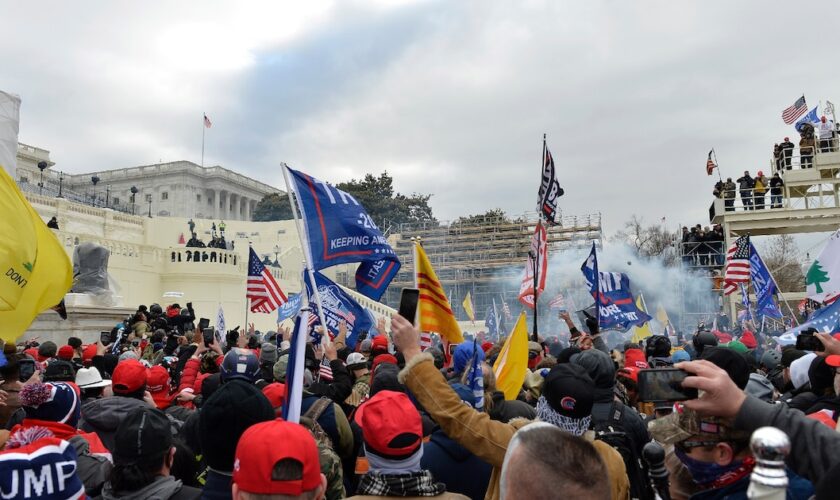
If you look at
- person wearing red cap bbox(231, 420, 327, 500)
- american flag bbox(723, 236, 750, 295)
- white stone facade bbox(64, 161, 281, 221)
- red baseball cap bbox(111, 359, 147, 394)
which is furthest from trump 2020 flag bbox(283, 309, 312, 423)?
white stone facade bbox(64, 161, 281, 221)

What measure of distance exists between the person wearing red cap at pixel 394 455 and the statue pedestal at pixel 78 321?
16982 mm

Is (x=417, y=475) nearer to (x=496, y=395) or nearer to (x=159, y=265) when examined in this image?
(x=496, y=395)

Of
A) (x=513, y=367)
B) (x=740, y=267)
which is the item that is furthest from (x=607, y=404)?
(x=740, y=267)

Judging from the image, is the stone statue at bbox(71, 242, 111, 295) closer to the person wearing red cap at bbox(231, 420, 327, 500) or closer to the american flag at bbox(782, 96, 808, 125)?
the person wearing red cap at bbox(231, 420, 327, 500)

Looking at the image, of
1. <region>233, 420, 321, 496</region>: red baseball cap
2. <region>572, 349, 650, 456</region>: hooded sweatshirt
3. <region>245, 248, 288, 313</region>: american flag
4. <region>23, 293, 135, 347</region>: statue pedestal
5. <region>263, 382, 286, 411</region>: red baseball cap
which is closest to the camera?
<region>233, 420, 321, 496</region>: red baseball cap

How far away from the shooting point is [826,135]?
28.9 meters

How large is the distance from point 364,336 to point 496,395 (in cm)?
819

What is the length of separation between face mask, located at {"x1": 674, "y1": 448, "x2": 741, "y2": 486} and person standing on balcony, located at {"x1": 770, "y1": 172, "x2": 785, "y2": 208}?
30.1 m

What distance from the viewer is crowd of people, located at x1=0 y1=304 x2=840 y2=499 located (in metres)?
1.85

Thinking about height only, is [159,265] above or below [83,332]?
above

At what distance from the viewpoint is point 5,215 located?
453 centimetres

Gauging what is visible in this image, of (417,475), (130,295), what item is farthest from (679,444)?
(130,295)

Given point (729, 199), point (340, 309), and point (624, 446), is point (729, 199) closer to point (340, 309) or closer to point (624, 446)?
point (340, 309)

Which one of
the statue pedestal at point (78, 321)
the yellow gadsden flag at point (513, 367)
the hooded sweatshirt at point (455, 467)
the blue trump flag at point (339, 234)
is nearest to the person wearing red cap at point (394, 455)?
the hooded sweatshirt at point (455, 467)
